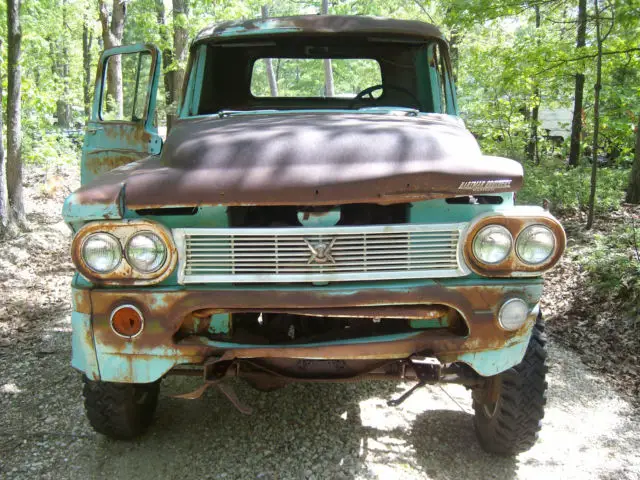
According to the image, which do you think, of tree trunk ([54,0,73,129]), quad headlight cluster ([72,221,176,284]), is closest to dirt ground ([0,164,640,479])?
quad headlight cluster ([72,221,176,284])

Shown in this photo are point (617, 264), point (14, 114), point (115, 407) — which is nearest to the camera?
point (115, 407)

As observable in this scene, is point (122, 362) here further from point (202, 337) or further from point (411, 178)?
point (411, 178)

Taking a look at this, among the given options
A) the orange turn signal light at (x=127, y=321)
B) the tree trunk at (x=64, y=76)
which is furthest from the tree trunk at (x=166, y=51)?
the orange turn signal light at (x=127, y=321)

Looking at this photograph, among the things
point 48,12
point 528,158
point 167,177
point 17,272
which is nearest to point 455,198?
point 167,177

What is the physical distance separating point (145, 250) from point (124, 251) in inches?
3.5

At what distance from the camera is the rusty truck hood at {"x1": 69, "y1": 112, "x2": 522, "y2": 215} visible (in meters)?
2.26

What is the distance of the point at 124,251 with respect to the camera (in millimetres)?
2350

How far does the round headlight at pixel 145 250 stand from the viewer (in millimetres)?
2344

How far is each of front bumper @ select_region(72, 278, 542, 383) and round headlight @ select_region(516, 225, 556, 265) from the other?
113 millimetres

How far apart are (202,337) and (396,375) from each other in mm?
881

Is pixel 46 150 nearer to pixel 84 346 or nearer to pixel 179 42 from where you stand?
pixel 179 42

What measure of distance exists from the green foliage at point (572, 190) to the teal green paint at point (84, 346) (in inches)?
294

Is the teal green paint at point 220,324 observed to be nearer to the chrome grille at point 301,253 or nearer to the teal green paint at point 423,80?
the chrome grille at point 301,253

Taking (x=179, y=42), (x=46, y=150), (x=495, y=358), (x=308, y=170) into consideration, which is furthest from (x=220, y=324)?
(x=179, y=42)
